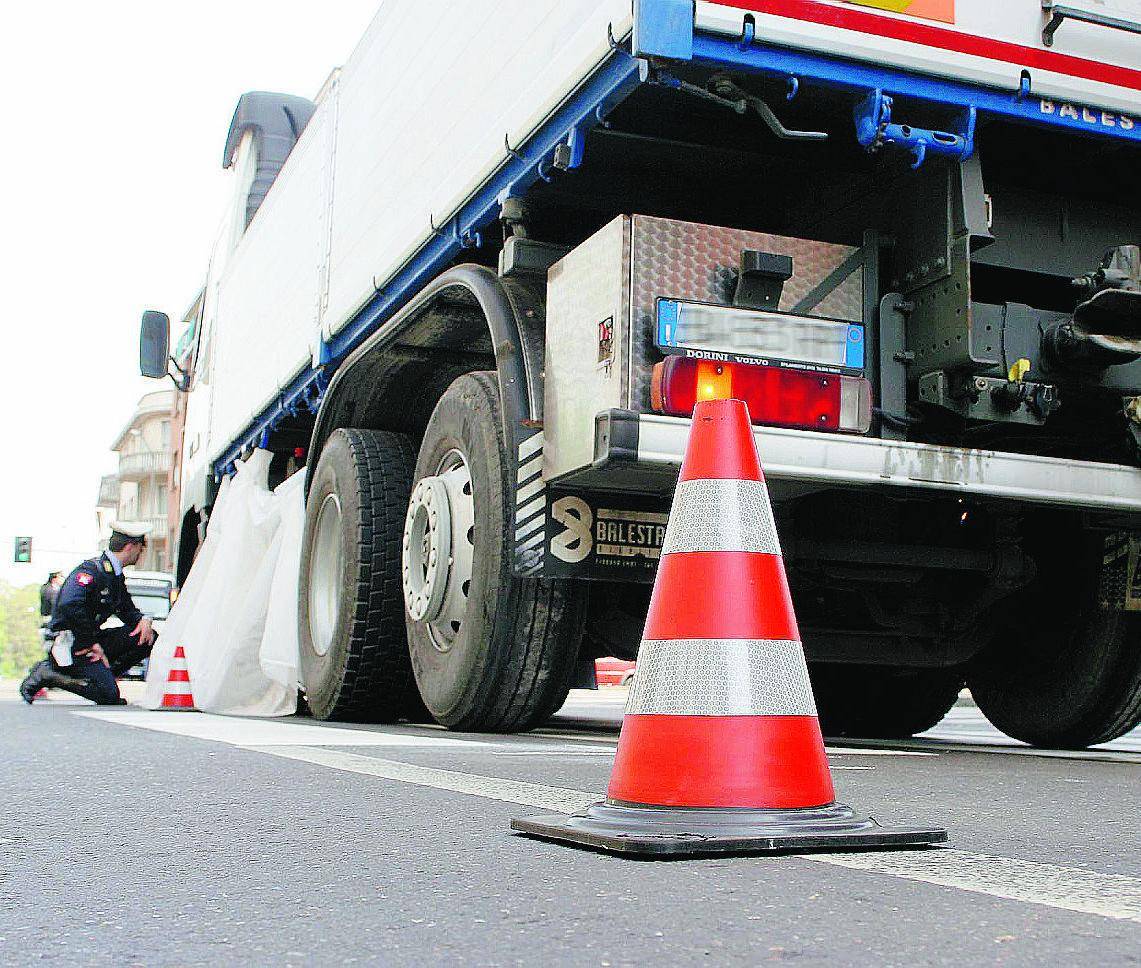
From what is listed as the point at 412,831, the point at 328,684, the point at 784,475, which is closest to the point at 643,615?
the point at 784,475

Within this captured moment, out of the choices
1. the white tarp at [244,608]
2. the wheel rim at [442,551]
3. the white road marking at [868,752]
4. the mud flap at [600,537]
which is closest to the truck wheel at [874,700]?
the white road marking at [868,752]

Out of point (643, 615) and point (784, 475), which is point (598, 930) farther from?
point (643, 615)

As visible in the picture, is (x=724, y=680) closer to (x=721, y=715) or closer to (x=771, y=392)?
(x=721, y=715)

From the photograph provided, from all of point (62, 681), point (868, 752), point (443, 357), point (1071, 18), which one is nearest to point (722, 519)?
point (1071, 18)

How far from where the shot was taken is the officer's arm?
951cm

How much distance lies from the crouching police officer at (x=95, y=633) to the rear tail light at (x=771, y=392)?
698cm

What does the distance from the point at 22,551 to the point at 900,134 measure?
32.5 metres

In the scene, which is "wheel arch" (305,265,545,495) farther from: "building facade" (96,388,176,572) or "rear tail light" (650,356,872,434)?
"building facade" (96,388,176,572)

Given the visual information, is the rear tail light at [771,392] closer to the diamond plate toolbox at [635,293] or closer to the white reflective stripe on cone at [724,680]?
the diamond plate toolbox at [635,293]

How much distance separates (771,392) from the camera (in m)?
3.57

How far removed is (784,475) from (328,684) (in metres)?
2.99

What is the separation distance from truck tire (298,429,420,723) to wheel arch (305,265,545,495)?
0.14 metres

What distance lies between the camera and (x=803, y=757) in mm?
2305

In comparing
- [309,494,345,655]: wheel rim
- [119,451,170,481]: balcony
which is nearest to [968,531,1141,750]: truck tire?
[309,494,345,655]: wheel rim
